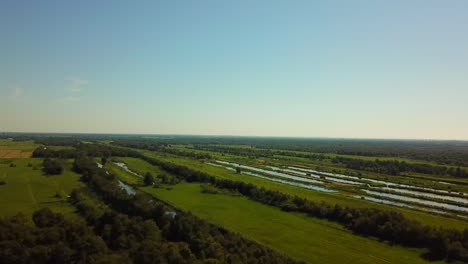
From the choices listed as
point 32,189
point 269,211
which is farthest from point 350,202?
point 32,189

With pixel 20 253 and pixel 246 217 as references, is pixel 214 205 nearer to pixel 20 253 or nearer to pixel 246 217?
pixel 246 217

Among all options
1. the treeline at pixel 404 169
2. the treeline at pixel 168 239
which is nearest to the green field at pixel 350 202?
the treeline at pixel 168 239

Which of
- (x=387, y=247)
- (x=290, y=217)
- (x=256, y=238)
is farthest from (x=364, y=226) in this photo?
(x=256, y=238)

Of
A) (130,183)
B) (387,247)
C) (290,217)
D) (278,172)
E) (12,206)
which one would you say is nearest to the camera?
(387,247)

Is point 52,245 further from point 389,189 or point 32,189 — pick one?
point 389,189

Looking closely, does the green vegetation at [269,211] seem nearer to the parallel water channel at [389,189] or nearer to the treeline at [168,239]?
the treeline at [168,239]

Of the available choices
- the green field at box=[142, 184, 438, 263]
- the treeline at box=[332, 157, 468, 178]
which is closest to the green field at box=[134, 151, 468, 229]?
the green field at box=[142, 184, 438, 263]
